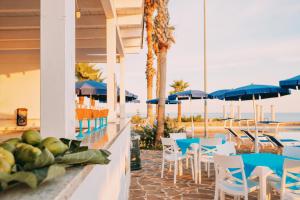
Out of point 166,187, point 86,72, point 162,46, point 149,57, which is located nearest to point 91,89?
point 166,187

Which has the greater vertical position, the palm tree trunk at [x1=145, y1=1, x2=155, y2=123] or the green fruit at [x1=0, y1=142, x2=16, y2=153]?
the palm tree trunk at [x1=145, y1=1, x2=155, y2=123]

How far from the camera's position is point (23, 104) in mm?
8914

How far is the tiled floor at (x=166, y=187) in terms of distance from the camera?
5391mm

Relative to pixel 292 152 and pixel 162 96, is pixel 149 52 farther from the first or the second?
pixel 292 152

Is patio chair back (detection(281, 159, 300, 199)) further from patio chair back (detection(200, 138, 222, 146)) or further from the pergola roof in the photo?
the pergola roof

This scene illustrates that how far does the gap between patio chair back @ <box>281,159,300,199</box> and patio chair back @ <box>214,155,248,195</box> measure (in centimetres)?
46

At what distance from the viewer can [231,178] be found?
3.76 metres

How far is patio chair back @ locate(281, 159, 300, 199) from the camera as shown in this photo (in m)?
3.24

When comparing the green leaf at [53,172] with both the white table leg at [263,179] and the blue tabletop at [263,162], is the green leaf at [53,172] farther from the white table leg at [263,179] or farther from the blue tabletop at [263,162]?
the blue tabletop at [263,162]

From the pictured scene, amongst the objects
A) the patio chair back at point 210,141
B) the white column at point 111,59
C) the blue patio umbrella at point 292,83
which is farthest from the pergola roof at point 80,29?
the blue patio umbrella at point 292,83

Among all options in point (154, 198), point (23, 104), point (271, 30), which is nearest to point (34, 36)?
point (23, 104)

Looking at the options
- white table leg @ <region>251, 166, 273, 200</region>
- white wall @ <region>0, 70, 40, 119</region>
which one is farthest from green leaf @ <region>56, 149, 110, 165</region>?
white wall @ <region>0, 70, 40, 119</region>

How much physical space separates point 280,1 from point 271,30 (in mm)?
4024

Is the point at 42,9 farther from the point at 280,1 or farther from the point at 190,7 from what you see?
the point at 280,1
